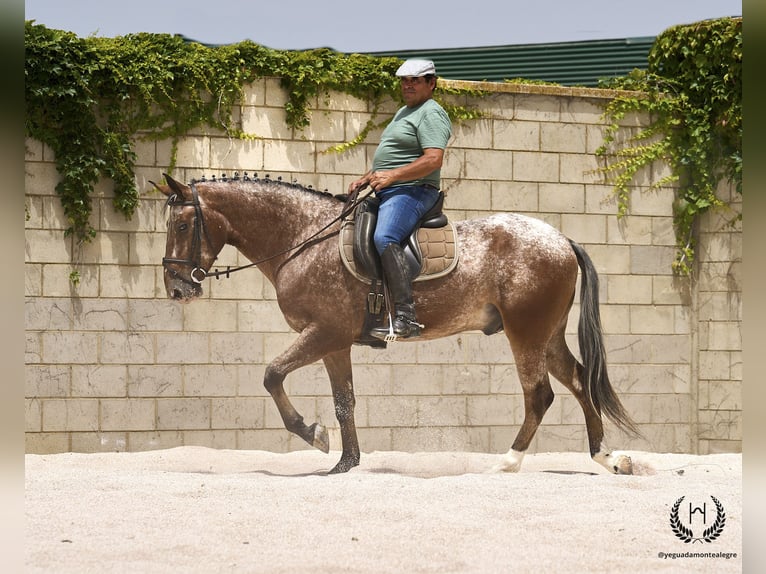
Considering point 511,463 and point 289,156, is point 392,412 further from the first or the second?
point 289,156

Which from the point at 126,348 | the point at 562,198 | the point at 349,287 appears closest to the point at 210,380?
the point at 126,348

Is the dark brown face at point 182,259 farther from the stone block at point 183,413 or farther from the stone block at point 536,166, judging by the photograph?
the stone block at point 536,166

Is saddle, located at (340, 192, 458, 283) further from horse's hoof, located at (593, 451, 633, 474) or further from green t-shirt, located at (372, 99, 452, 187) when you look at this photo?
horse's hoof, located at (593, 451, 633, 474)

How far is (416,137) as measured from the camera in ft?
16.8

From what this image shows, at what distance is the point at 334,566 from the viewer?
292cm

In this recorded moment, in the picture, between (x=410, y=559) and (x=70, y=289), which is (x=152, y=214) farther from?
(x=410, y=559)

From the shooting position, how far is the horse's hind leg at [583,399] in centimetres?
527

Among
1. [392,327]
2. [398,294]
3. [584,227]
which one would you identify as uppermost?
[584,227]

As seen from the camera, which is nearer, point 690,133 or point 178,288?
point 178,288

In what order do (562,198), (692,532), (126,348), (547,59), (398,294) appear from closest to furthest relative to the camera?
(692,532), (398,294), (126,348), (562,198), (547,59)

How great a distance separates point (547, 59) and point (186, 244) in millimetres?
5486

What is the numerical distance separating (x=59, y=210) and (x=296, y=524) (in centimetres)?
364

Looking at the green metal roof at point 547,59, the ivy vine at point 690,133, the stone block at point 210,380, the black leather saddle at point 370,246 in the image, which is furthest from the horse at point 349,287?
the green metal roof at point 547,59

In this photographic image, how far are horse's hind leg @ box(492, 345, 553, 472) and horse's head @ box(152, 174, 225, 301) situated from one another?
72.7 inches
